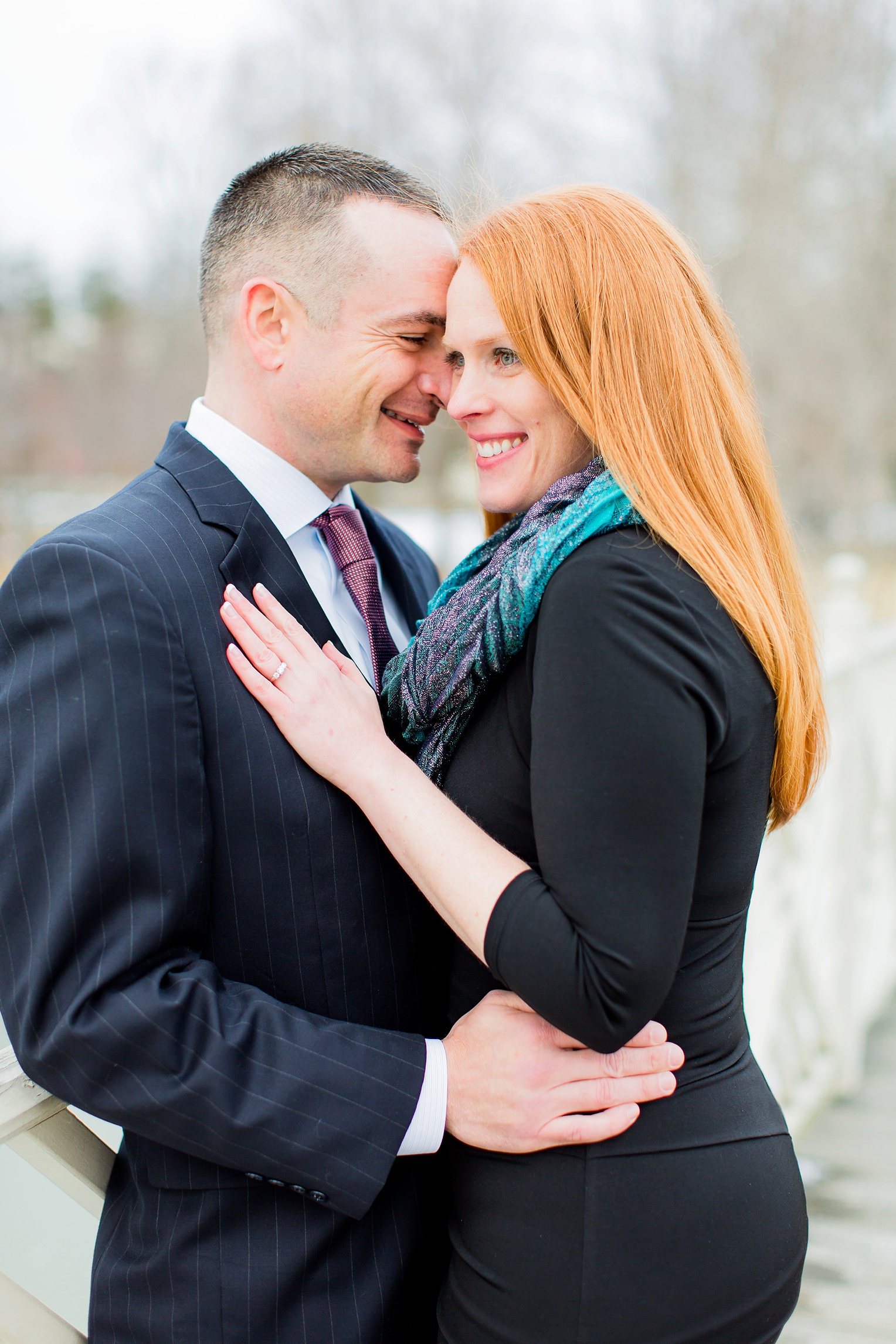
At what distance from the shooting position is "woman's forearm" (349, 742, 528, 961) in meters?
1.37

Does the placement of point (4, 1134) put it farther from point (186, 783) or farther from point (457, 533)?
point (457, 533)

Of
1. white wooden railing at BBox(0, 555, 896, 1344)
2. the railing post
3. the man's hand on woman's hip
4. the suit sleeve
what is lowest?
white wooden railing at BBox(0, 555, 896, 1344)

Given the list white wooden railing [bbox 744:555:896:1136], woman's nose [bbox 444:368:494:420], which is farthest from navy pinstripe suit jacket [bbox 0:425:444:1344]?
white wooden railing [bbox 744:555:896:1136]

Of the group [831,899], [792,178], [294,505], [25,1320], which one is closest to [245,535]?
[294,505]

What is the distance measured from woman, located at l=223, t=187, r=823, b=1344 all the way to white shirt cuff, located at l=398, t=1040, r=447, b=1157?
0.24 ft

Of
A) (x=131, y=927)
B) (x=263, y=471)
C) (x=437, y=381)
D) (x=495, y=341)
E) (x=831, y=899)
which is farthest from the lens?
(x=831, y=899)

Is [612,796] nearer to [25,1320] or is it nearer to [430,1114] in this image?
[430,1114]

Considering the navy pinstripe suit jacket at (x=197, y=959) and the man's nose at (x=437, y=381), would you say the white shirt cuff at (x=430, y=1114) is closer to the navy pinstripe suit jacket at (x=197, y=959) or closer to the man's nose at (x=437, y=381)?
the navy pinstripe suit jacket at (x=197, y=959)

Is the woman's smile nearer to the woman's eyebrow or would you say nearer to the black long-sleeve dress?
the woman's eyebrow

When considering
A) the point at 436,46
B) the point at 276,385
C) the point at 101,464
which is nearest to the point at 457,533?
the point at 436,46

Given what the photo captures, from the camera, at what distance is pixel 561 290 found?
4.94ft

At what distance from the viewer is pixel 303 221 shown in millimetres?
1968

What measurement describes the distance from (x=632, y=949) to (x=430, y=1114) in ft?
1.47

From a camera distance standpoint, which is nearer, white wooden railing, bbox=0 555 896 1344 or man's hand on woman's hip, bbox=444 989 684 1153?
man's hand on woman's hip, bbox=444 989 684 1153
